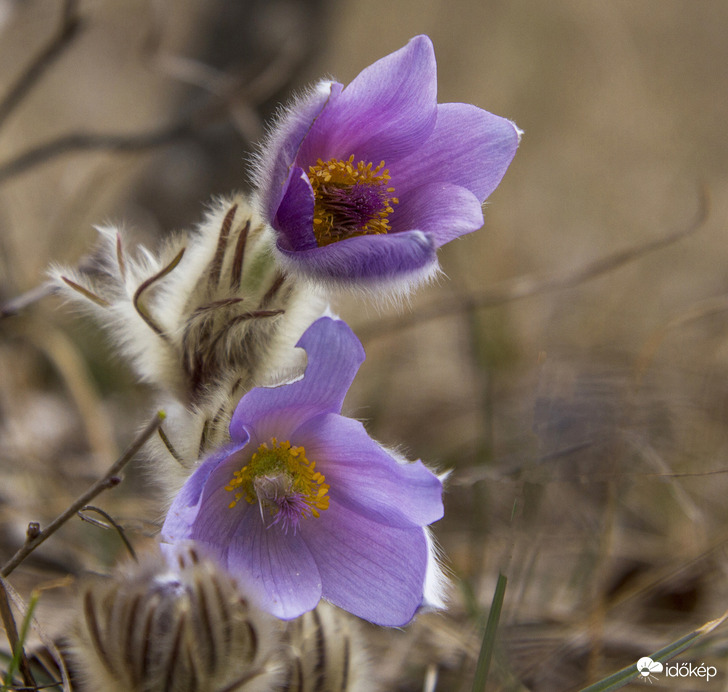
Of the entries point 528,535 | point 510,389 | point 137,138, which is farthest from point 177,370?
point 510,389

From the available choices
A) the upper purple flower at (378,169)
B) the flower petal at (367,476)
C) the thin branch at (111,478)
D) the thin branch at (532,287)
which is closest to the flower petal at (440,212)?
the upper purple flower at (378,169)

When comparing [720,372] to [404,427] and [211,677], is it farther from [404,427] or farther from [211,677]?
[211,677]

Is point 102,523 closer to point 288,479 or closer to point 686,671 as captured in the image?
point 288,479

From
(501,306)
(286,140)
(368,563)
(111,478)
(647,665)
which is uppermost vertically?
(286,140)

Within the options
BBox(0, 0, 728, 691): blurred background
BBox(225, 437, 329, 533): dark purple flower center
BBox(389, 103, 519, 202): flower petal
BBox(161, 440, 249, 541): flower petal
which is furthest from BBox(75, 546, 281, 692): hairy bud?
BBox(389, 103, 519, 202): flower petal

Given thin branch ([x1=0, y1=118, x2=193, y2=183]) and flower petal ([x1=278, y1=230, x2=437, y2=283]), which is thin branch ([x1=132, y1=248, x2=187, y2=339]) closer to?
flower petal ([x1=278, y1=230, x2=437, y2=283])

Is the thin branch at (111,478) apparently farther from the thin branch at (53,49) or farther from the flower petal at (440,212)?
the thin branch at (53,49)

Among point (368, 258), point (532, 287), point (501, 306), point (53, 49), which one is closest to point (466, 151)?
point (368, 258)
